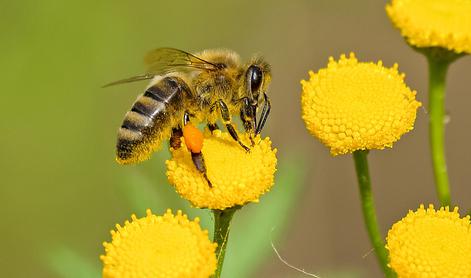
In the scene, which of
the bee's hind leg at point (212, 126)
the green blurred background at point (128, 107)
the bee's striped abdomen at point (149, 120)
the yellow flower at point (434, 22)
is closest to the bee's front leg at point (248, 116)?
the bee's hind leg at point (212, 126)

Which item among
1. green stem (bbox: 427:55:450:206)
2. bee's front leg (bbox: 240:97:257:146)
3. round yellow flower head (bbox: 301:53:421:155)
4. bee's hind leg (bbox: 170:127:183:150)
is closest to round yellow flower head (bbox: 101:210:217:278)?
Result: bee's hind leg (bbox: 170:127:183:150)

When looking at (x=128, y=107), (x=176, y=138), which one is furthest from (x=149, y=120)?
(x=128, y=107)

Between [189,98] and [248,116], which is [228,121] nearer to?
[248,116]

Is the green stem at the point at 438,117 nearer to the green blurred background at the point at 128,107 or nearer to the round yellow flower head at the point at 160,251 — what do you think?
the round yellow flower head at the point at 160,251

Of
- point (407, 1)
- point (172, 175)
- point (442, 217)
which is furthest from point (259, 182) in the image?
point (407, 1)

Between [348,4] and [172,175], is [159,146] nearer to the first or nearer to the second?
[172,175]
